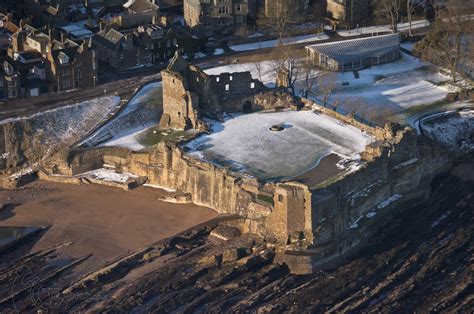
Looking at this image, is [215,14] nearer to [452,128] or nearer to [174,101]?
[174,101]

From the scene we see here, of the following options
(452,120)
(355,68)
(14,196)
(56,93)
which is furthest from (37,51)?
(452,120)

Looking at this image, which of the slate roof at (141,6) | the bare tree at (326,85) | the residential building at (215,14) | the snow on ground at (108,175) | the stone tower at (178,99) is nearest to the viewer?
the snow on ground at (108,175)

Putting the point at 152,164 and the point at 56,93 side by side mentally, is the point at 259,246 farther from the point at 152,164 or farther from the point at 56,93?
the point at 56,93

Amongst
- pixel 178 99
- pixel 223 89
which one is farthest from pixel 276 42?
pixel 178 99

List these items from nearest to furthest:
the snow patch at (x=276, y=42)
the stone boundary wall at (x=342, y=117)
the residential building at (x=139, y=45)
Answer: the stone boundary wall at (x=342, y=117) → the residential building at (x=139, y=45) → the snow patch at (x=276, y=42)

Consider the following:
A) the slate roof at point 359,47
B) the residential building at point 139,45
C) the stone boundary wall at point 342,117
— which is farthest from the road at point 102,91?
the stone boundary wall at point 342,117

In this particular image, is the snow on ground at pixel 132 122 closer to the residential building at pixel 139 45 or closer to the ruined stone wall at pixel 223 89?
the ruined stone wall at pixel 223 89

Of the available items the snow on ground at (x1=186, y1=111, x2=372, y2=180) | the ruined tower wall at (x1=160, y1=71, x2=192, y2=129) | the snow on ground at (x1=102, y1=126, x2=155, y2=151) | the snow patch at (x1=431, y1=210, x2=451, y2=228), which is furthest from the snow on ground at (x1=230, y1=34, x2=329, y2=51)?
the snow patch at (x1=431, y1=210, x2=451, y2=228)
